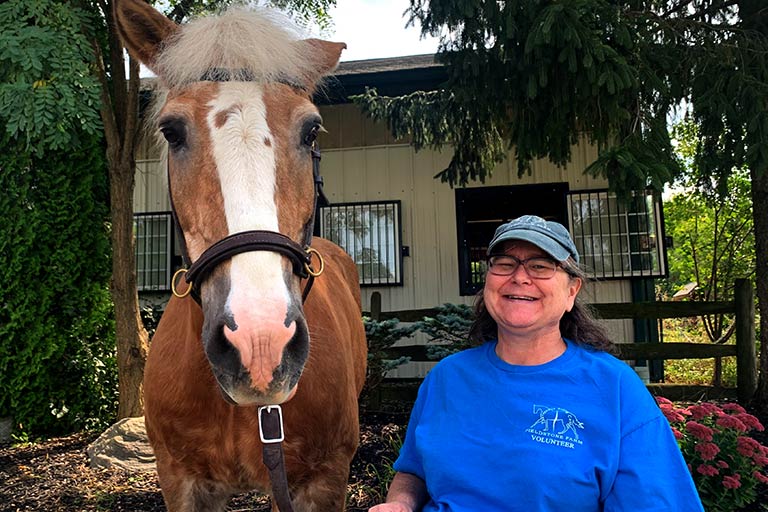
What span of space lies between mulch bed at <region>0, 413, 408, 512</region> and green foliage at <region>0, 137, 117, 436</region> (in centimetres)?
51

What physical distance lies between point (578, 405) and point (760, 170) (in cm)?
321

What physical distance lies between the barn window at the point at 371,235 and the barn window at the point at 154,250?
7.19 feet

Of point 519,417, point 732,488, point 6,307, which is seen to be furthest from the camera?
point 6,307

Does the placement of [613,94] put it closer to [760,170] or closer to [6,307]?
[760,170]

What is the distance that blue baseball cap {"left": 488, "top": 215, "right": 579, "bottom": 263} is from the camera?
1.58m

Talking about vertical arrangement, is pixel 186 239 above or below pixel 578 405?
above

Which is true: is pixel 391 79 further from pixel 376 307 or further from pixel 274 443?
pixel 274 443

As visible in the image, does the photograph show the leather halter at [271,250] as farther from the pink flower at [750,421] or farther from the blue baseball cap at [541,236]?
the pink flower at [750,421]

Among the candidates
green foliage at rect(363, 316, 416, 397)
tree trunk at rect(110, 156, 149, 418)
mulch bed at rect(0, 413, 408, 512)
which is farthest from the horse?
green foliage at rect(363, 316, 416, 397)

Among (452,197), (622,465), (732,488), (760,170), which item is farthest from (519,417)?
(452,197)

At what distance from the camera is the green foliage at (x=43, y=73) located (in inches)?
126

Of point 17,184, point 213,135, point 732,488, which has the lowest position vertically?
point 732,488

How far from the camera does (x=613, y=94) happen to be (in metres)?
3.66

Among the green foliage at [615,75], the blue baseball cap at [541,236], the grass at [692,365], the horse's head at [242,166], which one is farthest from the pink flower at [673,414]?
the grass at [692,365]
